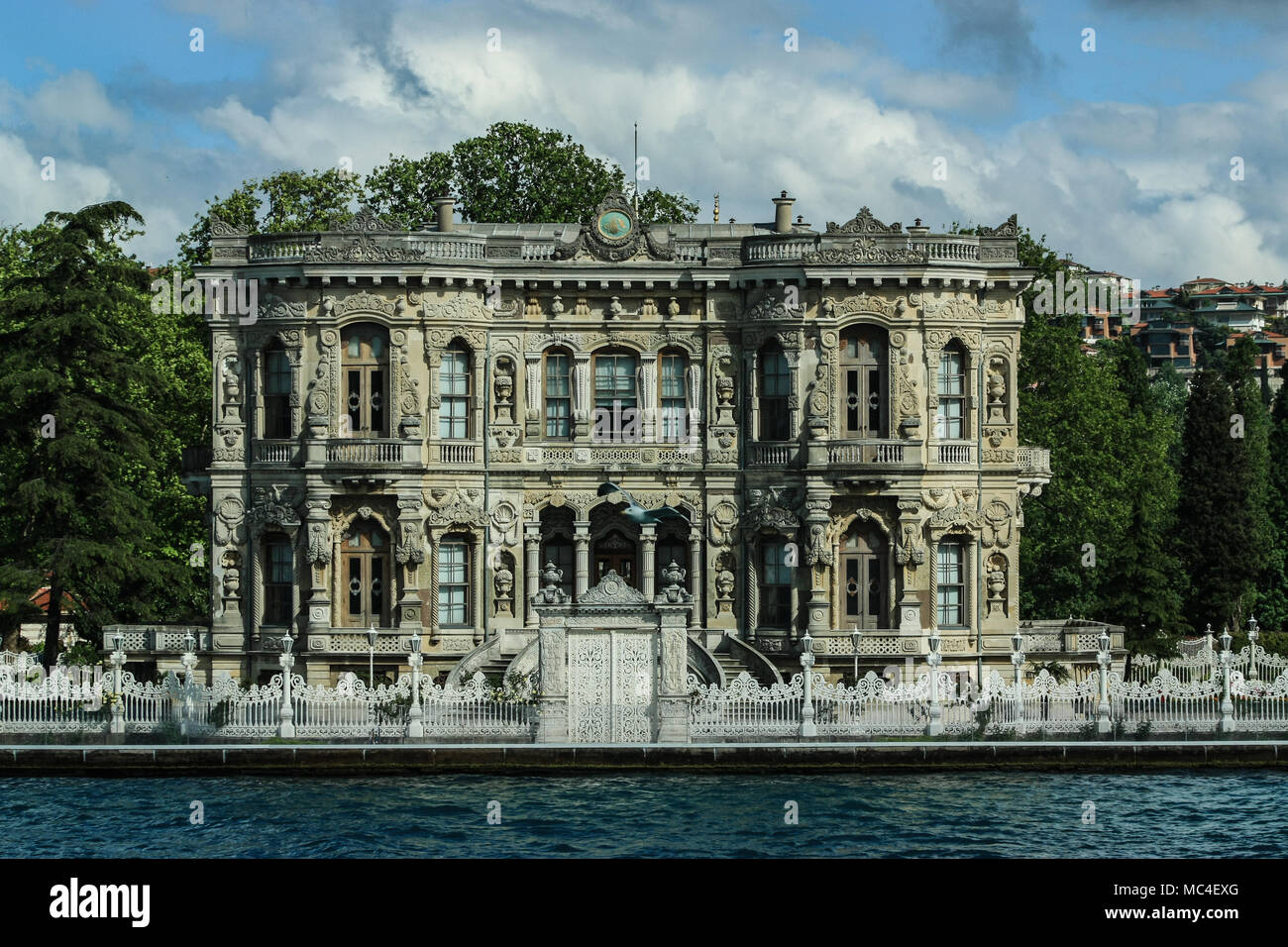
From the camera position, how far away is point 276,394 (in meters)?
54.2

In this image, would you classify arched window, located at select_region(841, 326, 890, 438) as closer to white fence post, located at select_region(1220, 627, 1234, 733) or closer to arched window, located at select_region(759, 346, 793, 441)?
arched window, located at select_region(759, 346, 793, 441)

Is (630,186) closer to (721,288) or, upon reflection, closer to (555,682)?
(721,288)

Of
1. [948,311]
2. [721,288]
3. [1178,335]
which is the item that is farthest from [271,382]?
[1178,335]

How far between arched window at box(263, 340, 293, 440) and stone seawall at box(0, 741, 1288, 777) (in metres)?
11.5

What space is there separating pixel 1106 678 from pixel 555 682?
1093 cm

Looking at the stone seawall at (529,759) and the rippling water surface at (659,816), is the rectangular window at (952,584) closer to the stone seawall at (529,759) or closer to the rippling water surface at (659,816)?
the stone seawall at (529,759)

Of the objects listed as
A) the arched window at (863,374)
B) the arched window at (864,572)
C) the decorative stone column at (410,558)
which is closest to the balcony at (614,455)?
the decorative stone column at (410,558)

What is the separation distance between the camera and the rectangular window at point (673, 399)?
179 ft

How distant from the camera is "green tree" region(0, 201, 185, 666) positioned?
2095 inches

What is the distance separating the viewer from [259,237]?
177ft

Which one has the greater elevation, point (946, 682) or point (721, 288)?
point (721, 288)

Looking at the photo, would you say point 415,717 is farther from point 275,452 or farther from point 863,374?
point 863,374

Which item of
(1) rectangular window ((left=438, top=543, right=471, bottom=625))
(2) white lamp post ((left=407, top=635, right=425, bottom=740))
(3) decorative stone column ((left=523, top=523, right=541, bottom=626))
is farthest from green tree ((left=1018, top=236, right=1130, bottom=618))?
(2) white lamp post ((left=407, top=635, right=425, bottom=740))
